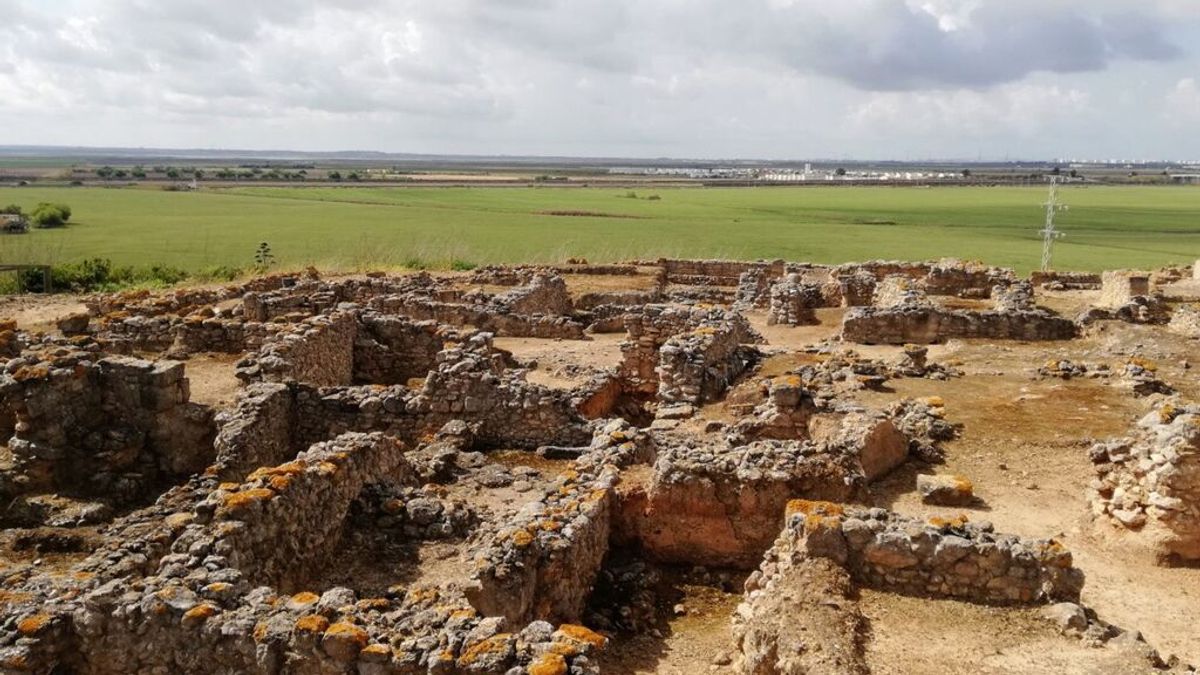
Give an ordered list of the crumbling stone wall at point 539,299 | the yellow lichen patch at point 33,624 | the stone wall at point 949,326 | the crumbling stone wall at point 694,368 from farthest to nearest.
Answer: the crumbling stone wall at point 539,299, the stone wall at point 949,326, the crumbling stone wall at point 694,368, the yellow lichen patch at point 33,624

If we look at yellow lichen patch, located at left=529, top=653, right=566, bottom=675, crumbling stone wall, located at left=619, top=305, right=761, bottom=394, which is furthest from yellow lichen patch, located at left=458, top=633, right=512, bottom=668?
crumbling stone wall, located at left=619, top=305, right=761, bottom=394

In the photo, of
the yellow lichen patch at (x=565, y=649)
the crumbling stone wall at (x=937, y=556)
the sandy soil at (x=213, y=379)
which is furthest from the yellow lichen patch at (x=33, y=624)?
the sandy soil at (x=213, y=379)

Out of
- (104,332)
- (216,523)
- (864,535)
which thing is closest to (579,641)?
(864,535)

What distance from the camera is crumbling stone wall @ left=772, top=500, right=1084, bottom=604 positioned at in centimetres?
930

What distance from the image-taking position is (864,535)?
9688mm

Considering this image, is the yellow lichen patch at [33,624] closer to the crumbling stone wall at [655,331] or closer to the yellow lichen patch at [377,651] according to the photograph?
the yellow lichen patch at [377,651]

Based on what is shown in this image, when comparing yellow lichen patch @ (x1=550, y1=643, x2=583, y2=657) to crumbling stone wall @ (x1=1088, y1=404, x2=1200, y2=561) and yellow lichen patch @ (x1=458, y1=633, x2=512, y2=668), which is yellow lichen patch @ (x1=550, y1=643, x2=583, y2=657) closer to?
yellow lichen patch @ (x1=458, y1=633, x2=512, y2=668)

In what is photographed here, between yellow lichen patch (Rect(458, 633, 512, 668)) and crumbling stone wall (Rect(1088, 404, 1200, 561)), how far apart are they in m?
8.70

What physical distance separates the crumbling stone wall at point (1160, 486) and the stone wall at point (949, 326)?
40.1 feet

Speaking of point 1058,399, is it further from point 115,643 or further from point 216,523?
point 115,643

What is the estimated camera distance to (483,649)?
736 cm

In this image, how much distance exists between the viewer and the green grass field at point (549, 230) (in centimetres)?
5681

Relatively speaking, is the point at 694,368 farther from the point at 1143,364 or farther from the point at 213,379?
the point at 213,379

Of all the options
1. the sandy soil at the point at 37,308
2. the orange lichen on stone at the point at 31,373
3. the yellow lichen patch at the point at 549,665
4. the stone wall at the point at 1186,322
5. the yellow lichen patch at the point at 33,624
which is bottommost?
the sandy soil at the point at 37,308
